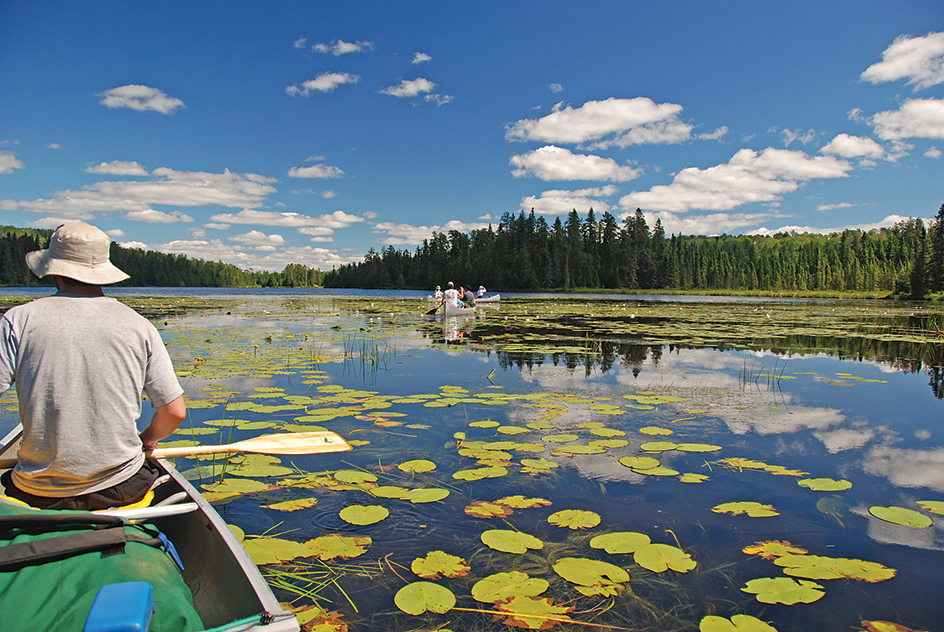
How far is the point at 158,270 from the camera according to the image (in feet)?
389

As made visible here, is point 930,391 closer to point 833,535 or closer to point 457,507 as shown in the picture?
point 833,535

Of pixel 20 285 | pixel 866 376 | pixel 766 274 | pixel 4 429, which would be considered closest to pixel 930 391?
pixel 866 376

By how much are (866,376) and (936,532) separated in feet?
20.6

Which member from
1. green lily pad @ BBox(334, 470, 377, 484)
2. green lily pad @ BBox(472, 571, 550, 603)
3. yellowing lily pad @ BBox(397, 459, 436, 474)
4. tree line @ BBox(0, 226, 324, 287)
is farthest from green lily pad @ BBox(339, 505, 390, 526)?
tree line @ BBox(0, 226, 324, 287)

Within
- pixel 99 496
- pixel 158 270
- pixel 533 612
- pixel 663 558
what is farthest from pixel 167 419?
pixel 158 270

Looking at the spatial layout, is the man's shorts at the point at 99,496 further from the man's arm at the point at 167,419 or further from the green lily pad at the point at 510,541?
the green lily pad at the point at 510,541

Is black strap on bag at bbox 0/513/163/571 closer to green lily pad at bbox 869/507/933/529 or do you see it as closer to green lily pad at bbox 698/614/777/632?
green lily pad at bbox 698/614/777/632

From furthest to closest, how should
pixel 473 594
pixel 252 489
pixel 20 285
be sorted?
pixel 20 285
pixel 252 489
pixel 473 594

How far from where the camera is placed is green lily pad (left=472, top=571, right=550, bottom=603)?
7.98ft

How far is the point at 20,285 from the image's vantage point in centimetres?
8750

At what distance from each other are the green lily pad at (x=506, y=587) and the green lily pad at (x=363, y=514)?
97 centimetres

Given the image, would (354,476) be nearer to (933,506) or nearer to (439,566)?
(439,566)

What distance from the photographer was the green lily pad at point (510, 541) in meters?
2.85

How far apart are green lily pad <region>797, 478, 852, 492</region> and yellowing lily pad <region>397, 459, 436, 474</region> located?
2963 millimetres
